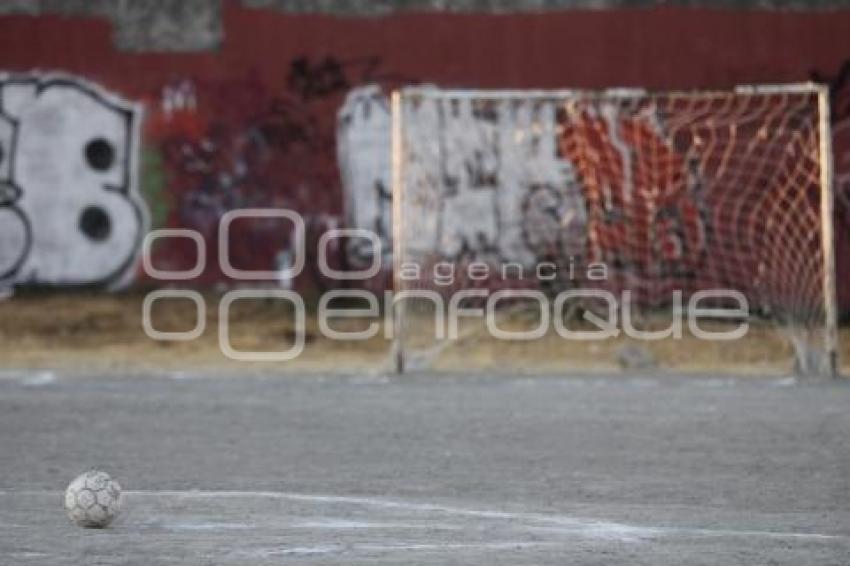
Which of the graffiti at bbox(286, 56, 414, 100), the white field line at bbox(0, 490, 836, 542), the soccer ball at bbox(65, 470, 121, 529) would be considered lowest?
the white field line at bbox(0, 490, 836, 542)

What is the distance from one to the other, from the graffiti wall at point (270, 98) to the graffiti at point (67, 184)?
0.02m

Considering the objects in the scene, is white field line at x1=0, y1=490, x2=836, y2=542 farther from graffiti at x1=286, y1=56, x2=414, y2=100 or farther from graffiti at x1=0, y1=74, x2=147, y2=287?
graffiti at x1=286, y1=56, x2=414, y2=100

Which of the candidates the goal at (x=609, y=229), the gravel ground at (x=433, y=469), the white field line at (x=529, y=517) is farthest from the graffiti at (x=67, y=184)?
the white field line at (x=529, y=517)

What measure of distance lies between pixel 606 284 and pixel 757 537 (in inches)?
522

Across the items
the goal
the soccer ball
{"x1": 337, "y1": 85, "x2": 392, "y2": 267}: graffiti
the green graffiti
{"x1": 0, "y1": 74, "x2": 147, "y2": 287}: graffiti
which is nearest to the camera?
the soccer ball

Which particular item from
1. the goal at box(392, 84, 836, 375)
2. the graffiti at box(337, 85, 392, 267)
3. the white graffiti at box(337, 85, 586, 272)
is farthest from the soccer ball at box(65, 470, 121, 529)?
the graffiti at box(337, 85, 392, 267)

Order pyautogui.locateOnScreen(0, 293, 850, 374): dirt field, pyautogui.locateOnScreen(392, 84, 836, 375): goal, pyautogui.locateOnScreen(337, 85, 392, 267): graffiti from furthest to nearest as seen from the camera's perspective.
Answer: pyautogui.locateOnScreen(337, 85, 392, 267): graffiti < pyautogui.locateOnScreen(392, 84, 836, 375): goal < pyautogui.locateOnScreen(0, 293, 850, 374): dirt field

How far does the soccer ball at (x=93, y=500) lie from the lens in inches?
326

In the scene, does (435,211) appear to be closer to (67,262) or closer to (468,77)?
(468,77)

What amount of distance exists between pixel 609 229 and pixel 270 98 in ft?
13.4

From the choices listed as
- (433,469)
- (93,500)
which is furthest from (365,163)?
(93,500)

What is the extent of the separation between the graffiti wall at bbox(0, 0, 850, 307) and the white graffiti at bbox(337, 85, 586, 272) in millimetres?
34

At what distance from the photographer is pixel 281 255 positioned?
23.3 metres

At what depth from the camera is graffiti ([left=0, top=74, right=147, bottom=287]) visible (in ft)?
77.0
